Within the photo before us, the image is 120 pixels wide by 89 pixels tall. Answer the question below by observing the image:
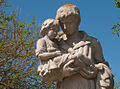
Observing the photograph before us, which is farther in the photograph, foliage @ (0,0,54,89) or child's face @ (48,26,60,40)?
foliage @ (0,0,54,89)

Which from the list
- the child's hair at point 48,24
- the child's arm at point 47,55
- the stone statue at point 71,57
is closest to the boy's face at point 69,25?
the stone statue at point 71,57

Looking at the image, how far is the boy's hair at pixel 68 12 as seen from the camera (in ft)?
16.2

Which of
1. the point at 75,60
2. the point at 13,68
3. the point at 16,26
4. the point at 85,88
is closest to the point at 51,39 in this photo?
the point at 75,60

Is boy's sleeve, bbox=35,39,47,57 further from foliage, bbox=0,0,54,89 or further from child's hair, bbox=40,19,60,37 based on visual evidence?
foliage, bbox=0,0,54,89

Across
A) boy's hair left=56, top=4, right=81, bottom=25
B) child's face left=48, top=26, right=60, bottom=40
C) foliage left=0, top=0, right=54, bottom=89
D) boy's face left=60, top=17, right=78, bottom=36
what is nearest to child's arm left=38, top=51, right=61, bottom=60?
child's face left=48, top=26, right=60, bottom=40

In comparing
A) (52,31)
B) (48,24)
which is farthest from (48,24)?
(52,31)

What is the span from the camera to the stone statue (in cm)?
448

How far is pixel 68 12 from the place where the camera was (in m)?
4.93

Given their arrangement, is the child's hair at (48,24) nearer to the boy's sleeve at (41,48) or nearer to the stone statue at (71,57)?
the stone statue at (71,57)

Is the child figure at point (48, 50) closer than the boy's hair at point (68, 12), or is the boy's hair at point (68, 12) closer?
the child figure at point (48, 50)

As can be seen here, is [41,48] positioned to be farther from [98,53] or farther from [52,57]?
[98,53]

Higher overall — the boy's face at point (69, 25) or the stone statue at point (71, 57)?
the boy's face at point (69, 25)

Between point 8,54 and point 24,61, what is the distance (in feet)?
3.23

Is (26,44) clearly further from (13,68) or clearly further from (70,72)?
(70,72)
